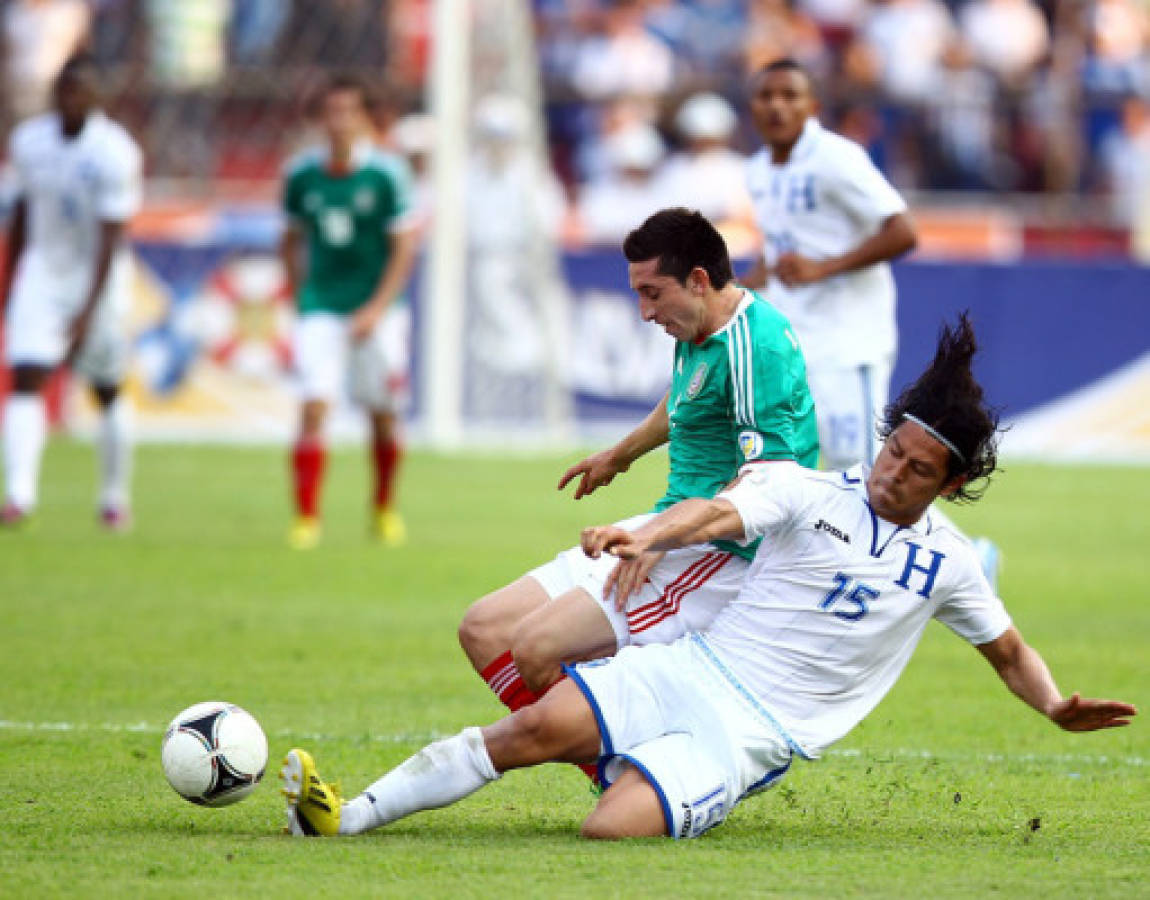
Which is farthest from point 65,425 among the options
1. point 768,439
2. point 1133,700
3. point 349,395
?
point 768,439

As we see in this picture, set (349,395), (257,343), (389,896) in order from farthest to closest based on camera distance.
→ (257,343), (349,395), (389,896)

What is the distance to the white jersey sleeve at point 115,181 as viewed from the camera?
13469 mm

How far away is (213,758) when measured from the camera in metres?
5.81

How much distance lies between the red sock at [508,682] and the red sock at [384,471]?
7367 mm

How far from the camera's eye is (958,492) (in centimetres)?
574

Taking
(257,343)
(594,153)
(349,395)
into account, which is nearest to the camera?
(349,395)

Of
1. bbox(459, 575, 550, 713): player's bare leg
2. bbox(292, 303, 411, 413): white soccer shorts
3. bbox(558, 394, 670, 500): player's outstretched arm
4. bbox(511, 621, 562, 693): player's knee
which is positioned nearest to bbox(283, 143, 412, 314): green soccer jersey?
bbox(292, 303, 411, 413): white soccer shorts

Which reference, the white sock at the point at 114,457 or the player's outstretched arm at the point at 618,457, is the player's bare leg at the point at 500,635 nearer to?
the player's outstretched arm at the point at 618,457

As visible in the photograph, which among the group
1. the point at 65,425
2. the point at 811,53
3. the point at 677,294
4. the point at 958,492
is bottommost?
the point at 65,425

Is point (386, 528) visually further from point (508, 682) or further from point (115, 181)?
point (508, 682)

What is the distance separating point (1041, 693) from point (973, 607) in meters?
0.29

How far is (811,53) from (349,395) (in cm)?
1155

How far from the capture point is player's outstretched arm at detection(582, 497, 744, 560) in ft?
17.7

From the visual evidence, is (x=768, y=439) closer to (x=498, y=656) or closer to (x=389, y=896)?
(x=498, y=656)
